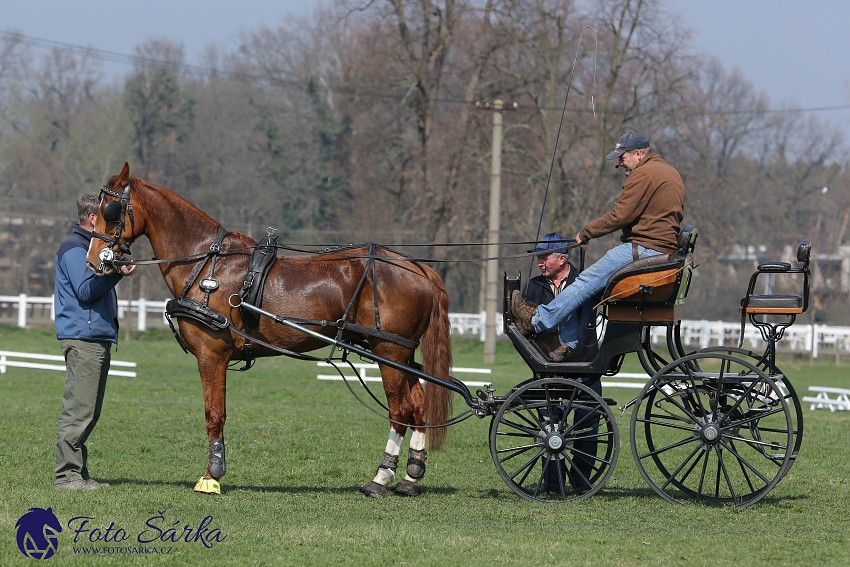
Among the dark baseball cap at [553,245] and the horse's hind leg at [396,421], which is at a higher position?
the dark baseball cap at [553,245]

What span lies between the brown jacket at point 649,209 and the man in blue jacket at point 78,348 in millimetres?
3596

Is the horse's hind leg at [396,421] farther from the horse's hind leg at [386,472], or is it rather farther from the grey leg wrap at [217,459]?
the grey leg wrap at [217,459]

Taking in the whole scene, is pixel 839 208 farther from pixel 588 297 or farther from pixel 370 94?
pixel 588 297

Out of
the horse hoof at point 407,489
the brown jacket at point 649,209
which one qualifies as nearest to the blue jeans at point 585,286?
the brown jacket at point 649,209

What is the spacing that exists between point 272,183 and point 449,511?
49696mm

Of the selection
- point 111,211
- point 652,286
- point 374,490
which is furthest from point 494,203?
point 652,286

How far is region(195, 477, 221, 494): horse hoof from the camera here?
8.60 m

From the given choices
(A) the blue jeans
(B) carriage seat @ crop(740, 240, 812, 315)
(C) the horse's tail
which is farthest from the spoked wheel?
(C) the horse's tail

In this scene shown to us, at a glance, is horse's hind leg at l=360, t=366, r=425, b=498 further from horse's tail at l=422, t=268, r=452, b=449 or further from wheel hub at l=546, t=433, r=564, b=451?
wheel hub at l=546, t=433, r=564, b=451

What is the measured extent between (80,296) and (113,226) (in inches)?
22.7

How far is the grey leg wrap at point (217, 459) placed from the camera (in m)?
8.64

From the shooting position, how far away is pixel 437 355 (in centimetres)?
914

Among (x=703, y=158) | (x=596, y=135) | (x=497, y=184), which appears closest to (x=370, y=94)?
(x=596, y=135)
